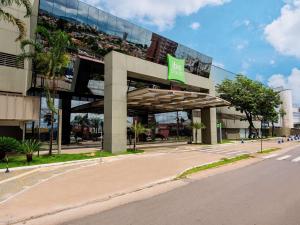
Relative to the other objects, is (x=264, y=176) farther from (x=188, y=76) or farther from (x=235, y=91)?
(x=235, y=91)

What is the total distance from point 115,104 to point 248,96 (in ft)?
129

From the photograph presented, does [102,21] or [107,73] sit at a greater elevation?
[102,21]

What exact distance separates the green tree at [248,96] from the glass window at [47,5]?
131 feet

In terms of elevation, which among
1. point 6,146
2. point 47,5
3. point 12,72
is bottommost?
point 6,146

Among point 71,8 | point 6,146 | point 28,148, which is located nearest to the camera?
point 28,148

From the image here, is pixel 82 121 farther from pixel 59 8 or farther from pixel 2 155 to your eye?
pixel 2 155

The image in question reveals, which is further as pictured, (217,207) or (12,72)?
(12,72)

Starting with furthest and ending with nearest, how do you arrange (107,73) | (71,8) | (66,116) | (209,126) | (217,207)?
(209,126) → (66,116) → (71,8) → (107,73) → (217,207)

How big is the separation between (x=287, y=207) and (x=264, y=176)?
5.68 m

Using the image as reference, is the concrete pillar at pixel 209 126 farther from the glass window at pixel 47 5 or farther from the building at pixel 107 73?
the glass window at pixel 47 5

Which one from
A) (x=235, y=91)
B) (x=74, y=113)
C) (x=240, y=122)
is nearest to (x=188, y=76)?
(x=74, y=113)

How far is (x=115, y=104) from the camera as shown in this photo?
2502 centimetres

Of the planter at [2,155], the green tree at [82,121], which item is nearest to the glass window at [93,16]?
the green tree at [82,121]

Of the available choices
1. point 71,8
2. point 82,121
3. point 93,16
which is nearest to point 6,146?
point 71,8
